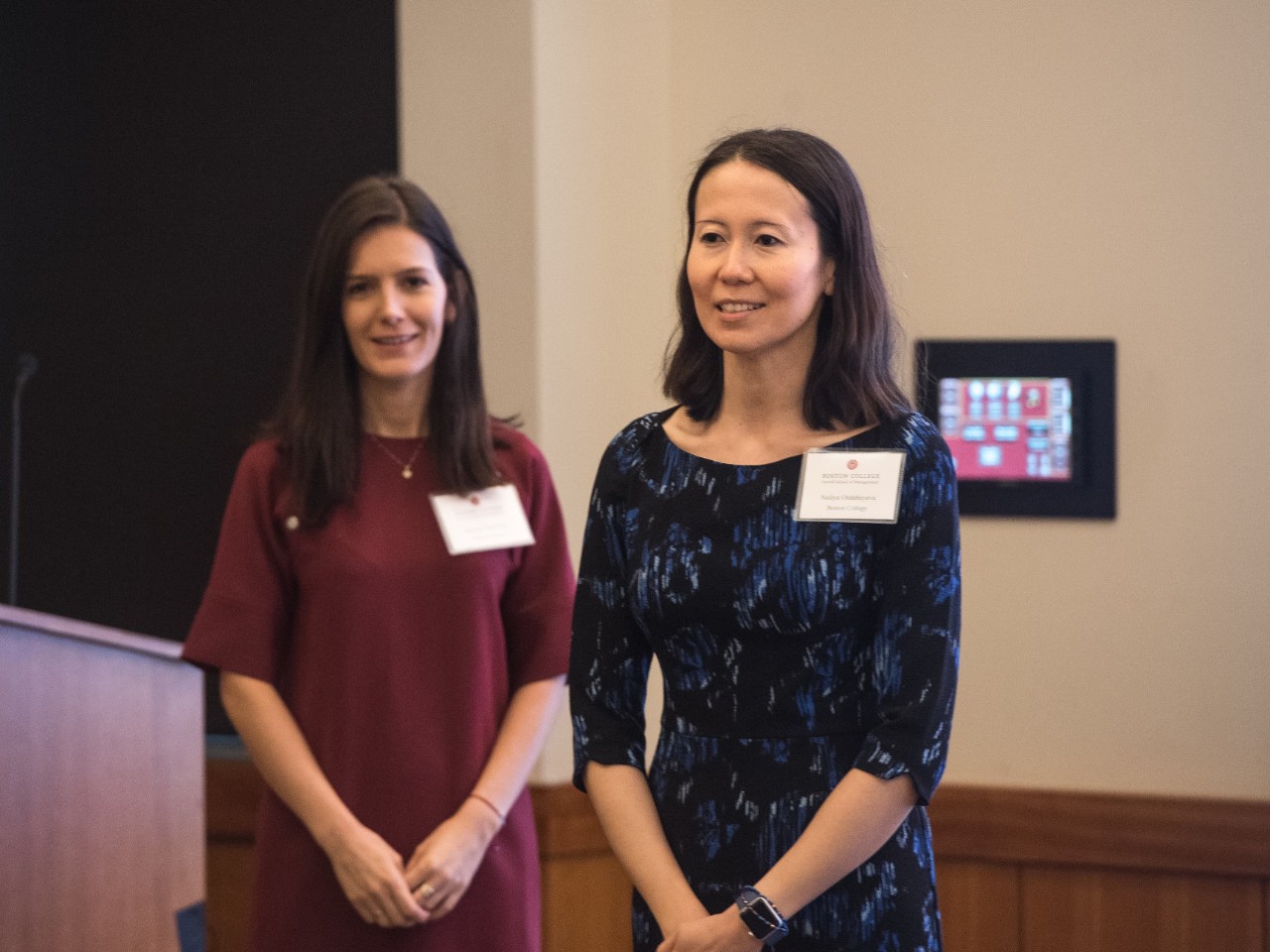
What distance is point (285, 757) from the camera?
79.0 inches

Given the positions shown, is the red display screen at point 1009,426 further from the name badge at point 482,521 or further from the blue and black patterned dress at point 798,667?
the blue and black patterned dress at point 798,667

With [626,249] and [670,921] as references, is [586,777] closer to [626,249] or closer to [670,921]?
[670,921]

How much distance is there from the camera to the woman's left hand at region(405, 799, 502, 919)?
6.48 ft

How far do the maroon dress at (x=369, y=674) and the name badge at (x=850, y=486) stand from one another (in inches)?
30.5

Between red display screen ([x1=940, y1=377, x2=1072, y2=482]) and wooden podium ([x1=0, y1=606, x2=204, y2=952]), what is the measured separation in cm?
173

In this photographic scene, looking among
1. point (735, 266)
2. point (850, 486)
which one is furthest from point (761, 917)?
point (735, 266)

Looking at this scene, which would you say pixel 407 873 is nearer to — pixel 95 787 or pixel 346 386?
pixel 346 386

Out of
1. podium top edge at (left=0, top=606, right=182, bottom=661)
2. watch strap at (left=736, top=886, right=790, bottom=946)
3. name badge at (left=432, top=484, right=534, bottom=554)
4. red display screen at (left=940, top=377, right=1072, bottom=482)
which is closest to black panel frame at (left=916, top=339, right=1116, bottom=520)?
red display screen at (left=940, top=377, right=1072, bottom=482)

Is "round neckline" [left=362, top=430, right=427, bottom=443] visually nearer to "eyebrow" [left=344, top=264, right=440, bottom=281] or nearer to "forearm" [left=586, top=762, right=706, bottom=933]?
"eyebrow" [left=344, top=264, right=440, bottom=281]

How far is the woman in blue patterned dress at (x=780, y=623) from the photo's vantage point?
1.42m

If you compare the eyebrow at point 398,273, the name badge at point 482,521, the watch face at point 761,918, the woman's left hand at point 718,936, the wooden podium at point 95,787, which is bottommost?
the wooden podium at point 95,787

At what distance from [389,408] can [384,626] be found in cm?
37

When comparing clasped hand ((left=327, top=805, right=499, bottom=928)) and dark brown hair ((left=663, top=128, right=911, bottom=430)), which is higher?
dark brown hair ((left=663, top=128, right=911, bottom=430))

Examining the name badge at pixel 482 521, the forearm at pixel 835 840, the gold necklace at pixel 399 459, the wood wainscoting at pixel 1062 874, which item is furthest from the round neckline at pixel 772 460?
the wood wainscoting at pixel 1062 874
